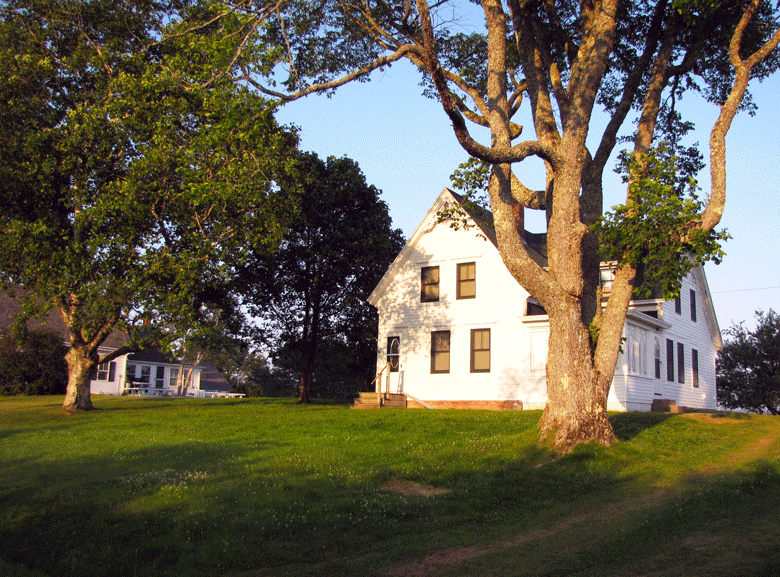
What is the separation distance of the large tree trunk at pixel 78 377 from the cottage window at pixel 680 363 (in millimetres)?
24506

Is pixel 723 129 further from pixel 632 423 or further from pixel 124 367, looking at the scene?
pixel 124 367

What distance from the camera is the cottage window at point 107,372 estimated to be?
5012cm

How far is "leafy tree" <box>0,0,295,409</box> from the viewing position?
20750 mm

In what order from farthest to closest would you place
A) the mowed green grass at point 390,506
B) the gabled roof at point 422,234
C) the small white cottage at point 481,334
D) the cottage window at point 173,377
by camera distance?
the cottage window at point 173,377, the gabled roof at point 422,234, the small white cottage at point 481,334, the mowed green grass at point 390,506

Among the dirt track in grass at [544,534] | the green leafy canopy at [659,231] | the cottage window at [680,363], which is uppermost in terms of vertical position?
the green leafy canopy at [659,231]

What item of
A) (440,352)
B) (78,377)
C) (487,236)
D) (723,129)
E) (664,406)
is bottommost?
(664,406)

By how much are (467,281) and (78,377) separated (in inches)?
618

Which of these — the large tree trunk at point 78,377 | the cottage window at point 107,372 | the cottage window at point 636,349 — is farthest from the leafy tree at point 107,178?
the cottage window at point 107,372

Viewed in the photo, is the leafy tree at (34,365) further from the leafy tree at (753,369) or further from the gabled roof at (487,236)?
the leafy tree at (753,369)

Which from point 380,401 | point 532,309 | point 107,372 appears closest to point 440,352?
point 380,401

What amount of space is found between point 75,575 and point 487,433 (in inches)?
411

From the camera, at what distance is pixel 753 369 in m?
42.3

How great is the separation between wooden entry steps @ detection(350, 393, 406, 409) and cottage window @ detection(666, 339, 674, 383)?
1148cm

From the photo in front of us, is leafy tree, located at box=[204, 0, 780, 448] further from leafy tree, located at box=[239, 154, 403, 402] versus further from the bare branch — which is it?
leafy tree, located at box=[239, 154, 403, 402]
